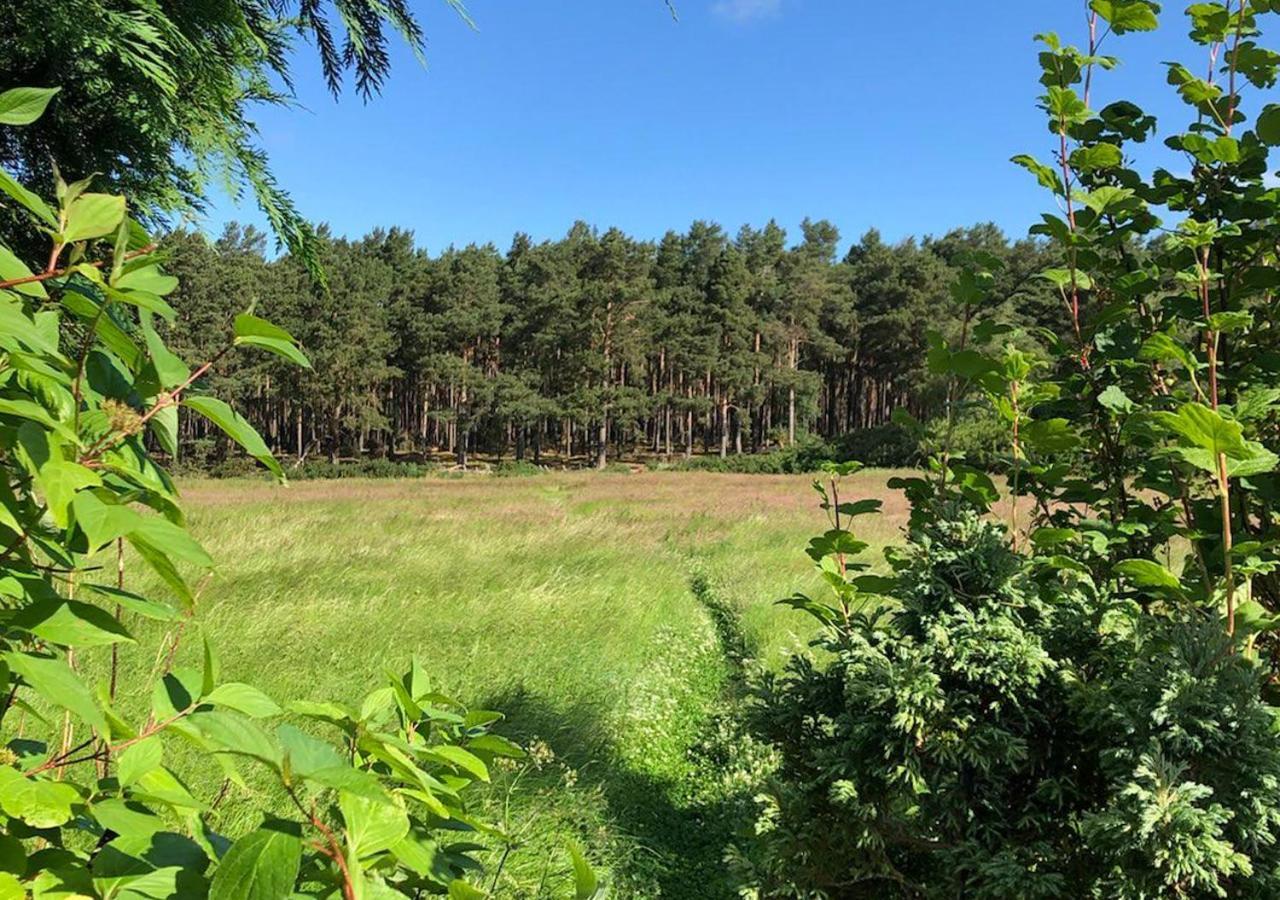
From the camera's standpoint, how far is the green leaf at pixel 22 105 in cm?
64

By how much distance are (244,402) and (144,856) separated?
212 ft

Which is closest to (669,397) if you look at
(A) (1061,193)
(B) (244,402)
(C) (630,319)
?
(C) (630,319)

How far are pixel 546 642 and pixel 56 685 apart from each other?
6.04 metres

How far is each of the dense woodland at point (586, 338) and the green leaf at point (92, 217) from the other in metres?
52.4

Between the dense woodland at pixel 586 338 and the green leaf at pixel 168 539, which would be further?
the dense woodland at pixel 586 338

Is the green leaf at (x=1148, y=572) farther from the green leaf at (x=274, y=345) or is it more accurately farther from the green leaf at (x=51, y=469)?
the green leaf at (x=51, y=469)

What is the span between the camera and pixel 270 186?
6.18ft

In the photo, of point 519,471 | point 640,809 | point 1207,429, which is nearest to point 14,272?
point 1207,429

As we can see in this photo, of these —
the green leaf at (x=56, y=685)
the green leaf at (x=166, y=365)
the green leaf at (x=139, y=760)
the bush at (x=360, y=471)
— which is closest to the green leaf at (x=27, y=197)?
the green leaf at (x=166, y=365)

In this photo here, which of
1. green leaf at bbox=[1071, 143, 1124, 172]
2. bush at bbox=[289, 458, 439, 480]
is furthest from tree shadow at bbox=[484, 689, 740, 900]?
bush at bbox=[289, 458, 439, 480]

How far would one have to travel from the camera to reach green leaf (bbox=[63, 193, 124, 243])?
62 cm

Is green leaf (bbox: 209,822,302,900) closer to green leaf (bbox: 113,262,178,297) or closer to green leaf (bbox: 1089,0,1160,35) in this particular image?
green leaf (bbox: 113,262,178,297)

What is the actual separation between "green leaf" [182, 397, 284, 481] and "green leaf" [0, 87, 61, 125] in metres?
0.28

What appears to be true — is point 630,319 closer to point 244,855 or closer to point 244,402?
point 244,402
